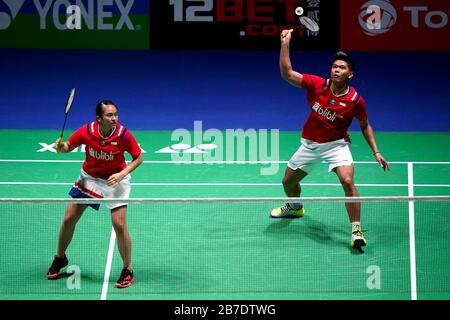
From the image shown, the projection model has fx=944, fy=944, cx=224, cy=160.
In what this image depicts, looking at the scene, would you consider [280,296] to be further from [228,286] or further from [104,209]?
[104,209]

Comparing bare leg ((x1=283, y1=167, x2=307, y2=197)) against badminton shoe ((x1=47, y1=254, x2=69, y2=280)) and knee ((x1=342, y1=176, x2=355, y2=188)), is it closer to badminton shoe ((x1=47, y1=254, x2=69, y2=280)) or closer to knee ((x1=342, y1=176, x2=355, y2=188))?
knee ((x1=342, y1=176, x2=355, y2=188))

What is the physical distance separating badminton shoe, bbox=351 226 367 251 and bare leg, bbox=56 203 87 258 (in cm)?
275

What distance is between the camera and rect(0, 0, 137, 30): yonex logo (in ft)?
56.4

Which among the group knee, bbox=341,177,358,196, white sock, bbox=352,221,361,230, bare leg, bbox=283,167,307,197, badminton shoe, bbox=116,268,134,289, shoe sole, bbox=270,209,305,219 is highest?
bare leg, bbox=283,167,307,197

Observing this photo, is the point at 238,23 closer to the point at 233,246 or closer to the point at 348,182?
the point at 348,182

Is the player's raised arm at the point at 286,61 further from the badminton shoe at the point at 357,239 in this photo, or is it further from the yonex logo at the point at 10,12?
the yonex logo at the point at 10,12

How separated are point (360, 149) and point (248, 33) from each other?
480cm

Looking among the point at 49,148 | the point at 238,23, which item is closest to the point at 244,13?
the point at 238,23

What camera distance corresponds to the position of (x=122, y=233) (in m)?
8.55

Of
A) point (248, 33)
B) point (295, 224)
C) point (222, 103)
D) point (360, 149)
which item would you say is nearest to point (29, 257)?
point (295, 224)

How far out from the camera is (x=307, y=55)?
1753cm

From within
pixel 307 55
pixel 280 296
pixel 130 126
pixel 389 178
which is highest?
pixel 307 55

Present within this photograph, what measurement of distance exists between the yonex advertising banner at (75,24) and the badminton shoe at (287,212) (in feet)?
25.5

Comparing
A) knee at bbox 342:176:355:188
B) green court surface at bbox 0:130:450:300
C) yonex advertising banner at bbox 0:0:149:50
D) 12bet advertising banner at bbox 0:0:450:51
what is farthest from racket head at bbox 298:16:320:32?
yonex advertising banner at bbox 0:0:149:50
